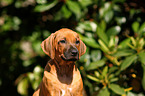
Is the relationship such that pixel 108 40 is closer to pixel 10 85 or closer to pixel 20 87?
pixel 20 87

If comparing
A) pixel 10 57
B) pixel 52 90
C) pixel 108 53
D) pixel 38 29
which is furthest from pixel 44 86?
pixel 10 57

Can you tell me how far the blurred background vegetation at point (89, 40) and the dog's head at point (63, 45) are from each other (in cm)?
87

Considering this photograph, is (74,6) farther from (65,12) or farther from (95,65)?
(95,65)

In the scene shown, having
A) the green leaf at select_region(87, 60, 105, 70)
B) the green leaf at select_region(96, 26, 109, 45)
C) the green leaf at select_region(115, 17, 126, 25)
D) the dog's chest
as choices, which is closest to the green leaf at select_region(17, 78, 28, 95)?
the green leaf at select_region(87, 60, 105, 70)

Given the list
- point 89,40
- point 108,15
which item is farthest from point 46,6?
point 108,15

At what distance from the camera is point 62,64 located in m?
1.64

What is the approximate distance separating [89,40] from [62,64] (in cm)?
98

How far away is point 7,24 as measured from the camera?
10.4 ft

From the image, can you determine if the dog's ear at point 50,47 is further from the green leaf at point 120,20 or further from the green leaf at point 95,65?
the green leaf at point 120,20

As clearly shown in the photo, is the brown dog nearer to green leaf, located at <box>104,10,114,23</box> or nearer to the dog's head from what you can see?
the dog's head

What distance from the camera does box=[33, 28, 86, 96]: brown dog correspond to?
1533 millimetres

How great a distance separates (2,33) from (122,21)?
Result: 6.11 ft

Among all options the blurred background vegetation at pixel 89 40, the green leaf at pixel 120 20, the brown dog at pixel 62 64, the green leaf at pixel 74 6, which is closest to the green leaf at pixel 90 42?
the blurred background vegetation at pixel 89 40

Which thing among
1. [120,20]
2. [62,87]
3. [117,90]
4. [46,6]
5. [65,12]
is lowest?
[117,90]
